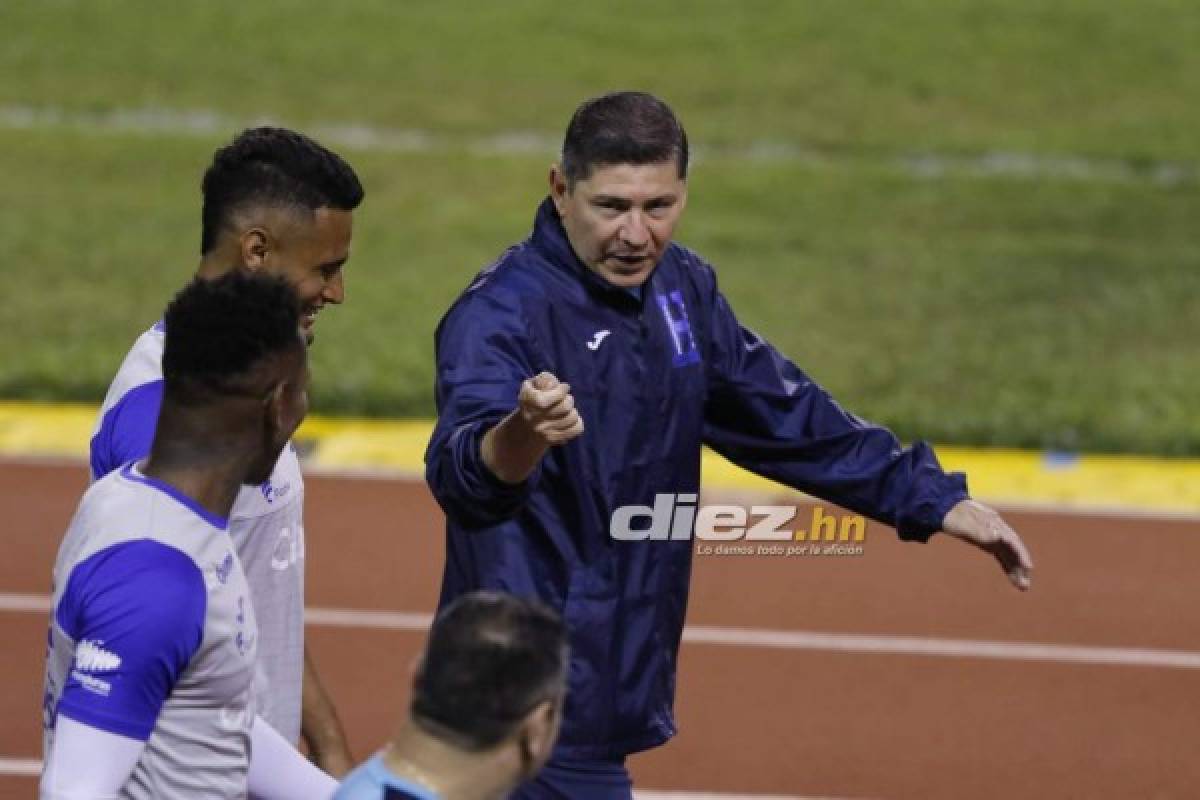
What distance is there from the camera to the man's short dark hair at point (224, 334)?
13.8 ft

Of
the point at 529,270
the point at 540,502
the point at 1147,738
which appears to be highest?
the point at 529,270

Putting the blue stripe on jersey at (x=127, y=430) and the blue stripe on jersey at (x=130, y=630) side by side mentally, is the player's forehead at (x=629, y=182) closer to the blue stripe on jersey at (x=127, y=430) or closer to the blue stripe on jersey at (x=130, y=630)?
the blue stripe on jersey at (x=127, y=430)

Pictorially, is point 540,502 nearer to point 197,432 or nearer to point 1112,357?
point 197,432

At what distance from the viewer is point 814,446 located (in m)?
5.70

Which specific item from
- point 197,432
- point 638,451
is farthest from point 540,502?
point 197,432

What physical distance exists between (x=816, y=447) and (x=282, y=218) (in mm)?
1310

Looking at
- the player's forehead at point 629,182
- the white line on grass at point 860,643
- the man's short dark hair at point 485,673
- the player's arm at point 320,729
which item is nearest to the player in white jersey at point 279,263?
the player's arm at point 320,729

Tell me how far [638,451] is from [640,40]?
770 inches

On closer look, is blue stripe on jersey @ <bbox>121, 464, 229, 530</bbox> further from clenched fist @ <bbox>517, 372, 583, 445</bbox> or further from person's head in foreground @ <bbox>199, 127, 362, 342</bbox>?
person's head in foreground @ <bbox>199, 127, 362, 342</bbox>

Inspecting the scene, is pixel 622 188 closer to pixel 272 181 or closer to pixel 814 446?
pixel 272 181

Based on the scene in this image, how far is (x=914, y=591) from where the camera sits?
400 inches

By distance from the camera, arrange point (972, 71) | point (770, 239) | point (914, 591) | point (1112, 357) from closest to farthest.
→ point (914, 591)
point (1112, 357)
point (770, 239)
point (972, 71)
